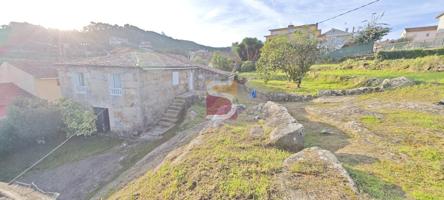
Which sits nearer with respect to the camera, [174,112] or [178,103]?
[174,112]

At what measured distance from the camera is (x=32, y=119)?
1221cm

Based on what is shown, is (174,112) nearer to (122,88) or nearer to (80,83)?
(122,88)

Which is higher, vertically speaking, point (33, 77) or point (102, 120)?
point (33, 77)

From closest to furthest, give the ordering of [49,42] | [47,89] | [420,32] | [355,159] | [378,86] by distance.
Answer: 1. [355,159]
2. [378,86]
3. [47,89]
4. [49,42]
5. [420,32]

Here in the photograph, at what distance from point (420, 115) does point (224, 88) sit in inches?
606

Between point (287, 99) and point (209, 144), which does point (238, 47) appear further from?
point (209, 144)

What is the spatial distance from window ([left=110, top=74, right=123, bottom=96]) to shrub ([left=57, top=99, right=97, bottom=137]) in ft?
7.28

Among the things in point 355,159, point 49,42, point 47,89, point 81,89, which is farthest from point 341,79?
point 49,42

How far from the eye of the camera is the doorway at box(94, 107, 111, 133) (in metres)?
13.4

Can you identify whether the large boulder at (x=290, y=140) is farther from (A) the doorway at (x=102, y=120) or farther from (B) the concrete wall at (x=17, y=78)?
(B) the concrete wall at (x=17, y=78)

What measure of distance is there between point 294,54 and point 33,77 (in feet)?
71.6

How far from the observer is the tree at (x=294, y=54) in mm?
17203

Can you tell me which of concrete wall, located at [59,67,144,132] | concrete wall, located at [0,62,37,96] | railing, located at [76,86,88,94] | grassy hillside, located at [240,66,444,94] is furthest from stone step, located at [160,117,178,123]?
concrete wall, located at [0,62,37,96]

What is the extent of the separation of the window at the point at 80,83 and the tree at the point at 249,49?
32.1 metres
